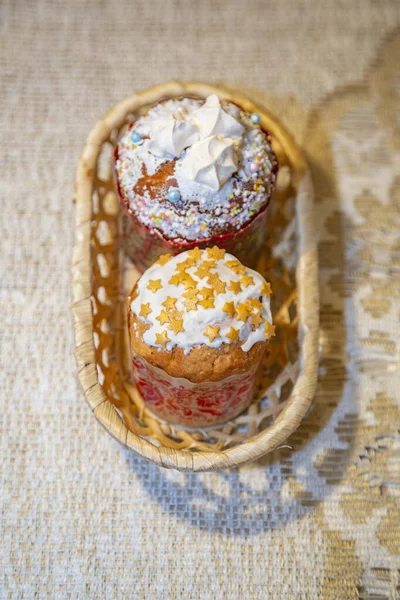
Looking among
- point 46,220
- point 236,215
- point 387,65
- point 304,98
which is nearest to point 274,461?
point 236,215

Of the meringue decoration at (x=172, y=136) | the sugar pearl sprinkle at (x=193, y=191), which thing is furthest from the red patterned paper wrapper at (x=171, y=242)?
the meringue decoration at (x=172, y=136)

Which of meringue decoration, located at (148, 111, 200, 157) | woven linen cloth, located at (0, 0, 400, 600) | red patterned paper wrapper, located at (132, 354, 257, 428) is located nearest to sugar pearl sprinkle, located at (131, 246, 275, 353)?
red patterned paper wrapper, located at (132, 354, 257, 428)

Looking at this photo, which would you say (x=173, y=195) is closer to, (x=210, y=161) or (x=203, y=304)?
(x=210, y=161)

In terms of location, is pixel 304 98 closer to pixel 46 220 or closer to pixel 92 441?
pixel 46 220

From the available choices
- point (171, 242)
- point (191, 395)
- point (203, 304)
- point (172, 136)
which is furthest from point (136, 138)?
point (191, 395)

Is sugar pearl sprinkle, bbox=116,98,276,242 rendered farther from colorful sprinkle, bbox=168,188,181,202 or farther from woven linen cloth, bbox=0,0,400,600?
woven linen cloth, bbox=0,0,400,600
